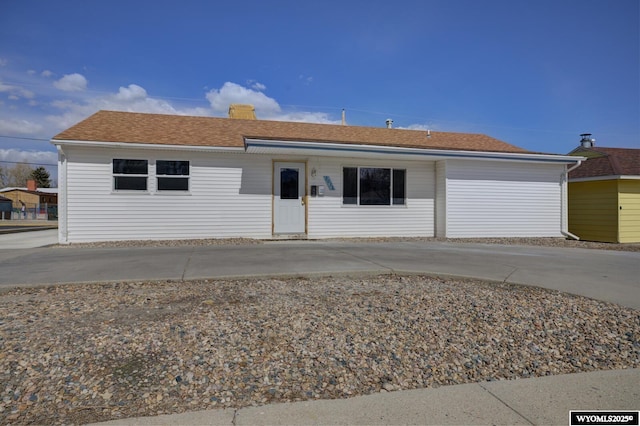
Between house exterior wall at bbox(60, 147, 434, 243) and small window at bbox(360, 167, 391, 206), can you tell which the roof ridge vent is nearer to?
house exterior wall at bbox(60, 147, 434, 243)

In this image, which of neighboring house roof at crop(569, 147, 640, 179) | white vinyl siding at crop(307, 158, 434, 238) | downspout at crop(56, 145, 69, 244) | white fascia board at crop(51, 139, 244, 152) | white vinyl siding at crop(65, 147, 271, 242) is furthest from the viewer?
neighboring house roof at crop(569, 147, 640, 179)

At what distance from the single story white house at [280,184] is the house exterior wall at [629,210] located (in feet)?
6.54

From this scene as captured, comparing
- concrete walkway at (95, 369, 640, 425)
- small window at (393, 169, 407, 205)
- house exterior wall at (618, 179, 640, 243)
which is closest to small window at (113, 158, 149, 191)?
small window at (393, 169, 407, 205)

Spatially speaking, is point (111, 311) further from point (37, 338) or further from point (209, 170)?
point (209, 170)

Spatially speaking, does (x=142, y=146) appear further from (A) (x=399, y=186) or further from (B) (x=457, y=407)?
(B) (x=457, y=407)

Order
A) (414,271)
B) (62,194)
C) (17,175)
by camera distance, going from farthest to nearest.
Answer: (17,175) → (62,194) → (414,271)

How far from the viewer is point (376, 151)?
12703 mm

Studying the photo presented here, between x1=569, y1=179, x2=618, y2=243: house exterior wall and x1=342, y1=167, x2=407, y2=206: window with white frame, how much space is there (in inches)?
320

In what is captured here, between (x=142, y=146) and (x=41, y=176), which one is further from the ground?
(x=41, y=176)

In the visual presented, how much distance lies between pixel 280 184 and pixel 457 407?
35.7ft

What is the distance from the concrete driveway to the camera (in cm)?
626

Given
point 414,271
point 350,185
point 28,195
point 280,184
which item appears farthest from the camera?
point 28,195

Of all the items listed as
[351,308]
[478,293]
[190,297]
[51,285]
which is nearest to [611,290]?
[478,293]

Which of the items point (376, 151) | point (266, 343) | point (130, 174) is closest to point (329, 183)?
point (376, 151)
